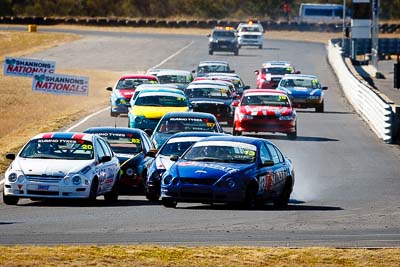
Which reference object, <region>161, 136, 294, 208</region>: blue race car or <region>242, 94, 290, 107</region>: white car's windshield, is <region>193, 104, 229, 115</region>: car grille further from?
<region>161, 136, 294, 208</region>: blue race car

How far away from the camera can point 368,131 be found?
130 feet

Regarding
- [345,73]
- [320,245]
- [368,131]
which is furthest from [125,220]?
[345,73]

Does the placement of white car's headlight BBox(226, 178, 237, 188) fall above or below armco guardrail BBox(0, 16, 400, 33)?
above

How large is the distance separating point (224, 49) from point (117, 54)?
7.53 metres

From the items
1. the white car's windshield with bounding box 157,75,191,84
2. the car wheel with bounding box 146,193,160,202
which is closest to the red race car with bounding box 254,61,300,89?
the white car's windshield with bounding box 157,75,191,84

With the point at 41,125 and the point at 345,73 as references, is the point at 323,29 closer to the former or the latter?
the point at 345,73

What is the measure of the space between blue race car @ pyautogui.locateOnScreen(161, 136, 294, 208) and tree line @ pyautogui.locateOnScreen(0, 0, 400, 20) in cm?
11992

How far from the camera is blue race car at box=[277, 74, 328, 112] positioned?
152 feet

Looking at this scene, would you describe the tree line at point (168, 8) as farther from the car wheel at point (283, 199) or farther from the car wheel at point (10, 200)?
the car wheel at point (10, 200)

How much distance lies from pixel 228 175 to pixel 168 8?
438 feet

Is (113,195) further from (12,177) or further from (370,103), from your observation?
(370,103)

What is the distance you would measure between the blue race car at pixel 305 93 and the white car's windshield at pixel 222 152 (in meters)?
25.7

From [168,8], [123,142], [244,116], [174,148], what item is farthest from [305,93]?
[168,8]

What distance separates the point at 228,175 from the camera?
19375 mm
